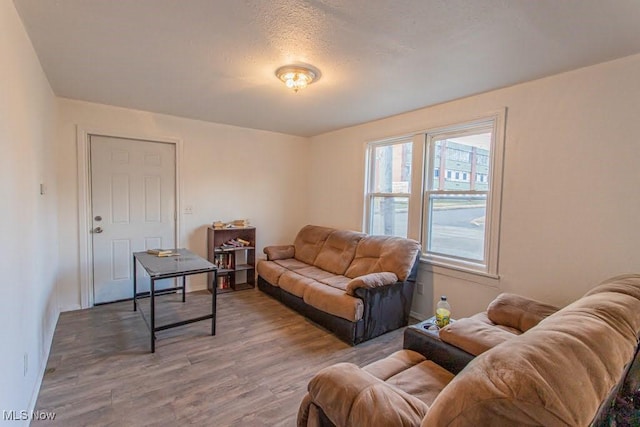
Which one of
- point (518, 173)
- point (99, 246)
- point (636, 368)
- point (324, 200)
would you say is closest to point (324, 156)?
point (324, 200)

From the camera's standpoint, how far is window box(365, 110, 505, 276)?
2984 millimetres

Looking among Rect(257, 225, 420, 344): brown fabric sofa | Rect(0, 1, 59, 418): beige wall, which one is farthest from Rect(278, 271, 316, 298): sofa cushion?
Rect(0, 1, 59, 418): beige wall

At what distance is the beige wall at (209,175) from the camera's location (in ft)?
11.6

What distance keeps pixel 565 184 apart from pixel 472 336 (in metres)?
1.65

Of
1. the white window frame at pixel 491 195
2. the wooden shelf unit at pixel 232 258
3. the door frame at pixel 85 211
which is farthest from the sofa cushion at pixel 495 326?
the door frame at pixel 85 211

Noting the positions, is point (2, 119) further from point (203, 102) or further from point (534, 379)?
point (534, 379)

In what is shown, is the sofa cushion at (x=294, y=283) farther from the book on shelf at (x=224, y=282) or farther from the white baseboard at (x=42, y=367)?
the white baseboard at (x=42, y=367)

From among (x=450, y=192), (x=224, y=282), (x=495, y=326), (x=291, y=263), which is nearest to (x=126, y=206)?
(x=224, y=282)

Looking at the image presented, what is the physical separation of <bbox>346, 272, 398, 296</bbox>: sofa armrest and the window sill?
57cm

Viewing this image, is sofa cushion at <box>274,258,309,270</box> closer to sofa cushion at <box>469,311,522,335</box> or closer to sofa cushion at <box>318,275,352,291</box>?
sofa cushion at <box>318,275,352,291</box>

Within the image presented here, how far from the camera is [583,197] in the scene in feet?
7.82

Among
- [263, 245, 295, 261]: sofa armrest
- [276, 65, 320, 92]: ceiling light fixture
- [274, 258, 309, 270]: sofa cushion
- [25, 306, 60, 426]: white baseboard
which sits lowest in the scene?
[25, 306, 60, 426]: white baseboard

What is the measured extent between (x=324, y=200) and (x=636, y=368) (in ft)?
13.5

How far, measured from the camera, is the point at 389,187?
4.10m
